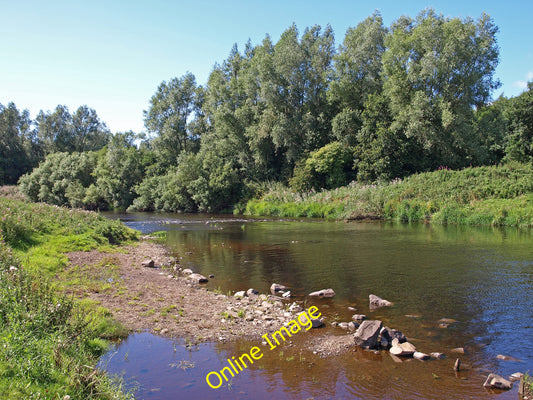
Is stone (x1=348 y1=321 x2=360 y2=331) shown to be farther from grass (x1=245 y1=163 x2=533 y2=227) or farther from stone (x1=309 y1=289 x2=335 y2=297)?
grass (x1=245 y1=163 x2=533 y2=227)

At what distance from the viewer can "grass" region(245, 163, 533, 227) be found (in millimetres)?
30641

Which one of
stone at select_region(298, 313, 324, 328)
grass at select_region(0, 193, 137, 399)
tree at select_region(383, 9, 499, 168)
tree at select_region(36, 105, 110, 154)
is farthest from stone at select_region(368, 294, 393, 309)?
tree at select_region(36, 105, 110, 154)

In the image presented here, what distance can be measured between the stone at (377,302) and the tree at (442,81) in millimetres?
34001

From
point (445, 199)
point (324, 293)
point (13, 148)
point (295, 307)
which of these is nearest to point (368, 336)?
point (295, 307)

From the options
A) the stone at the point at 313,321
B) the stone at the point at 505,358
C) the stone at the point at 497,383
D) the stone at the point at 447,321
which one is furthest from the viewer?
the stone at the point at 447,321

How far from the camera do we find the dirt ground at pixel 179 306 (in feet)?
31.6

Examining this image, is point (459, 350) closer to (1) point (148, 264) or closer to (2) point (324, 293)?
(2) point (324, 293)

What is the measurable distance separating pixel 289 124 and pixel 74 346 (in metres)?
49.0

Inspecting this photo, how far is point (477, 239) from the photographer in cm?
2322

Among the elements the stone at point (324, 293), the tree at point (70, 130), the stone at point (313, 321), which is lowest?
the stone at point (313, 321)

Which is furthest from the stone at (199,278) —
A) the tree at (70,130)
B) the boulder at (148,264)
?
the tree at (70,130)

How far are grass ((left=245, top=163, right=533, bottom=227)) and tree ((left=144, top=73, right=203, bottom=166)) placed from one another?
1432 inches

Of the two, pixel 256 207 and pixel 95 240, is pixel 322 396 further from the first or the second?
pixel 256 207

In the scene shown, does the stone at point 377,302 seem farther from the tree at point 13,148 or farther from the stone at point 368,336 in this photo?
the tree at point 13,148
